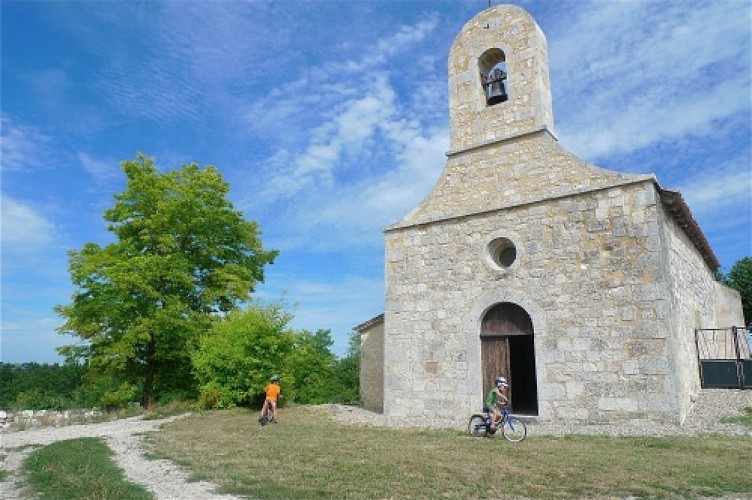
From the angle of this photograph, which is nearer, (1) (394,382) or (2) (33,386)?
(1) (394,382)

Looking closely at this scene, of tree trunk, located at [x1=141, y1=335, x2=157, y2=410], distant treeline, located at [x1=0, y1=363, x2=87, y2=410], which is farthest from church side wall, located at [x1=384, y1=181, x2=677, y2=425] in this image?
distant treeline, located at [x1=0, y1=363, x2=87, y2=410]

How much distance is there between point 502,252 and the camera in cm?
1268

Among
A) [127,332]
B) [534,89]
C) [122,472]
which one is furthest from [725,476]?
[127,332]

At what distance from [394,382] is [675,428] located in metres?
6.13

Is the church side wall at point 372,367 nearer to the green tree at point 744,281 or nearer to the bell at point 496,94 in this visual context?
the bell at point 496,94

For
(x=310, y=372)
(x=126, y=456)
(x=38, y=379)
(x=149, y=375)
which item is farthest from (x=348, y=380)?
(x=38, y=379)

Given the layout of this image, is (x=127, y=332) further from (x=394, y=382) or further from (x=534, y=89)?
(x=534, y=89)

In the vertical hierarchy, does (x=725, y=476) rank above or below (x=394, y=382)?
below

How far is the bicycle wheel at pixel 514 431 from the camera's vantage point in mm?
8942

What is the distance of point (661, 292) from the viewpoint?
32.7 feet

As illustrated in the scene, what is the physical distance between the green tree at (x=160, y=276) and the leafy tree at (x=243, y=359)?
85.6 inches

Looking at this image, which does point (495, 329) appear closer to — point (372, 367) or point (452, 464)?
A: point (372, 367)

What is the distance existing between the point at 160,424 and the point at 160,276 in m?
6.19

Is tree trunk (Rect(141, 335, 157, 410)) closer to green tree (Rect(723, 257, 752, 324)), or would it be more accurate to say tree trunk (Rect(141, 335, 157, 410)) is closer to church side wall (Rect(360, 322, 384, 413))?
church side wall (Rect(360, 322, 384, 413))
